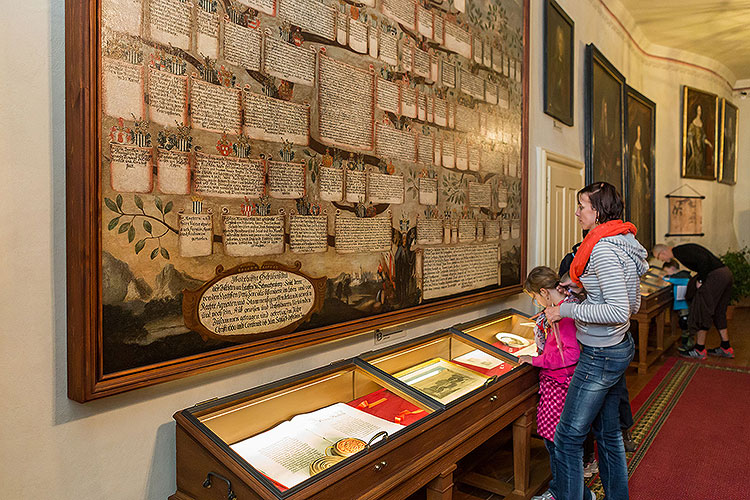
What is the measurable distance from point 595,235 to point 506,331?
1.71 metres

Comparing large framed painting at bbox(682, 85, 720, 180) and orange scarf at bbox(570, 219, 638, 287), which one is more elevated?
large framed painting at bbox(682, 85, 720, 180)

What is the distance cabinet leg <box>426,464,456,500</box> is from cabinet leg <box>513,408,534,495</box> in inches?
38.6

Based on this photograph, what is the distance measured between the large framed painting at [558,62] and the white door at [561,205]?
0.54m

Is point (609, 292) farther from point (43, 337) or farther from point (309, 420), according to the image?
point (43, 337)

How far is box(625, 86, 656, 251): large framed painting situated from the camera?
350 inches

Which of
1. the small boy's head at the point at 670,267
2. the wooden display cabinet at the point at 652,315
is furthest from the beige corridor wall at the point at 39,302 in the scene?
the small boy's head at the point at 670,267

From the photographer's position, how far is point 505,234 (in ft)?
15.7

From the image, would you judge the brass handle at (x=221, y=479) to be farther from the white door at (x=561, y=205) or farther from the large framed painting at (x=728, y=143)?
the large framed painting at (x=728, y=143)

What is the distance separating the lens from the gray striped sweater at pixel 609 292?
282 centimetres

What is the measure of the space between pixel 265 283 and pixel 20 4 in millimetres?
1357

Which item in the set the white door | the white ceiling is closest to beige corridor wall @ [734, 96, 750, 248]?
the white ceiling

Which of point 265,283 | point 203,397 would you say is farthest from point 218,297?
point 203,397

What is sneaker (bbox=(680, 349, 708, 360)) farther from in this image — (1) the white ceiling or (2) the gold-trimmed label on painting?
(2) the gold-trimmed label on painting

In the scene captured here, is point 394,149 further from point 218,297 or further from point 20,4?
point 20,4
